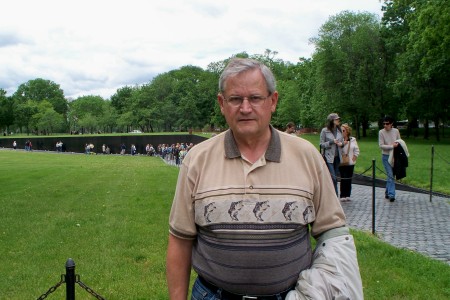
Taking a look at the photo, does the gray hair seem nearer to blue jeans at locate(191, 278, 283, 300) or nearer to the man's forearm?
the man's forearm

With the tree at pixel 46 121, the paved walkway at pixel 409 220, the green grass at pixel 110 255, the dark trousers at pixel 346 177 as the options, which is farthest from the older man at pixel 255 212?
the tree at pixel 46 121

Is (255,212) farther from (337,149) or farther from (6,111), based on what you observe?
(6,111)

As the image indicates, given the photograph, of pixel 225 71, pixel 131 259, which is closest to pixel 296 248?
pixel 225 71

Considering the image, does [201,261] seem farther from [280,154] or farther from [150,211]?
[150,211]

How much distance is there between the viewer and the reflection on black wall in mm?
69812

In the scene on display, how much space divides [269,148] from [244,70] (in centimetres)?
43

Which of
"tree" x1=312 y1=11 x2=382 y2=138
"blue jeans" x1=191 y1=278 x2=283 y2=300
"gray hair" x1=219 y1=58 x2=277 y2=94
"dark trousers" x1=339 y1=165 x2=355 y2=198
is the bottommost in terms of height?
"dark trousers" x1=339 y1=165 x2=355 y2=198

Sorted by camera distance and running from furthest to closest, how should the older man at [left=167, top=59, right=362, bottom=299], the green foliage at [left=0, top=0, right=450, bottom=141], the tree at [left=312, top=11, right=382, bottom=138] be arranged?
the tree at [left=312, top=11, right=382, bottom=138], the green foliage at [left=0, top=0, right=450, bottom=141], the older man at [left=167, top=59, right=362, bottom=299]

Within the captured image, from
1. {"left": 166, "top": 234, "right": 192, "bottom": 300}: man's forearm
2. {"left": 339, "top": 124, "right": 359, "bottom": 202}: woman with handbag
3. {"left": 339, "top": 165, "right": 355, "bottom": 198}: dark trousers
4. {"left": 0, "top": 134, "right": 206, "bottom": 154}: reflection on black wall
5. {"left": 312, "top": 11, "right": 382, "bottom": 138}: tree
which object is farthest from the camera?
{"left": 0, "top": 134, "right": 206, "bottom": 154}: reflection on black wall

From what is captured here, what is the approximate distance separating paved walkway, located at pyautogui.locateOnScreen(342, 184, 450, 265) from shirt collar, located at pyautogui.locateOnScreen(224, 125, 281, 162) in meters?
5.23

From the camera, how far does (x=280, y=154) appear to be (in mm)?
2535

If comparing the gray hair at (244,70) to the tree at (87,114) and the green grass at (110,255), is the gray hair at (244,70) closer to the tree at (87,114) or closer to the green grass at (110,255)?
the green grass at (110,255)

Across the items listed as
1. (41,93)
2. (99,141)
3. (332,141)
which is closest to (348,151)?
(332,141)

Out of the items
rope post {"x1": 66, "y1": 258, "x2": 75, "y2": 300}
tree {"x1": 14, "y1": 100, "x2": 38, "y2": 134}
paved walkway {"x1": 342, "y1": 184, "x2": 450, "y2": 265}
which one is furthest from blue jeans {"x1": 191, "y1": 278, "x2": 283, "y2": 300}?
tree {"x1": 14, "y1": 100, "x2": 38, "y2": 134}
